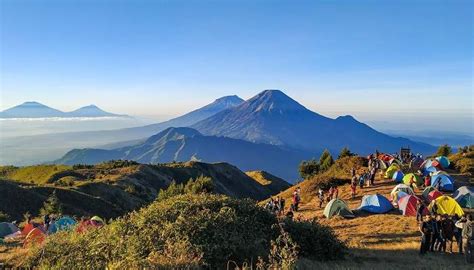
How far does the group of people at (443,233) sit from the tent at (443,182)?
15.1 metres

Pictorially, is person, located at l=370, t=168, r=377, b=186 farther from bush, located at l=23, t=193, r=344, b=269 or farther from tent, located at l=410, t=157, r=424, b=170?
bush, located at l=23, t=193, r=344, b=269

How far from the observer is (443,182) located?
97.9ft

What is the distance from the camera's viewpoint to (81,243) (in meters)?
8.33

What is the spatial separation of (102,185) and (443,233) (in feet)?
134

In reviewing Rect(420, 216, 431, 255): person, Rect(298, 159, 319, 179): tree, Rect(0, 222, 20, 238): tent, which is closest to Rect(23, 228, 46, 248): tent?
Rect(0, 222, 20, 238): tent

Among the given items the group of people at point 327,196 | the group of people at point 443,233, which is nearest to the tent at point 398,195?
the group of people at point 327,196

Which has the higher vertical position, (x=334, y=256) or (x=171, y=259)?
(x=171, y=259)

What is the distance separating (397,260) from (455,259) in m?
2.63

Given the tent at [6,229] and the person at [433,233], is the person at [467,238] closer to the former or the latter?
the person at [433,233]

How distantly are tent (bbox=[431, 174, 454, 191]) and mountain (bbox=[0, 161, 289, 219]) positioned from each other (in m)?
21.9

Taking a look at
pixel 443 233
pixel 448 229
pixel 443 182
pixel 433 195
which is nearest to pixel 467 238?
pixel 443 233

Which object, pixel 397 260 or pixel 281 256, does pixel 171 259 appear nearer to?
pixel 281 256

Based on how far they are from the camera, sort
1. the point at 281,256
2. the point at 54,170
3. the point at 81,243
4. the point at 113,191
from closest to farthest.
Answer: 1. the point at 281,256
2. the point at 81,243
3. the point at 113,191
4. the point at 54,170

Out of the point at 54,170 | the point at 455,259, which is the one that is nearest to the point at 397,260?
the point at 455,259
